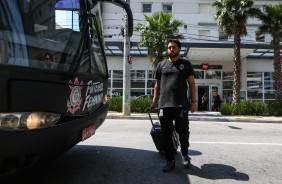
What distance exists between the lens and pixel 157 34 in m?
23.1

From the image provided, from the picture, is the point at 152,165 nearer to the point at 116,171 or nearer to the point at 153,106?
the point at 116,171

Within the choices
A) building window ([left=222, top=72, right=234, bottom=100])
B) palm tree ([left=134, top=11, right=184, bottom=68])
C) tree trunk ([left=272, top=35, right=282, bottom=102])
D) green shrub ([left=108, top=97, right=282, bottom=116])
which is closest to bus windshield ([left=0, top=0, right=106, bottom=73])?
green shrub ([left=108, top=97, right=282, bottom=116])

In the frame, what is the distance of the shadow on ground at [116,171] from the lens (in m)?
4.89

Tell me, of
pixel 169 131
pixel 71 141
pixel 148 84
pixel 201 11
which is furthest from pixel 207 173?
pixel 201 11

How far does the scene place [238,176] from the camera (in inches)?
205

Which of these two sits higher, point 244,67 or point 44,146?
point 244,67

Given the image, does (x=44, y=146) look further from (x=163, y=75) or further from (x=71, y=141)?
(x=163, y=75)

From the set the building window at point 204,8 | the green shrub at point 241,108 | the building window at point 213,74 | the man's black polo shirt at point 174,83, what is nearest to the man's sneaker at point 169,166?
the man's black polo shirt at point 174,83

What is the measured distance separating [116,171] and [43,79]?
2.24m

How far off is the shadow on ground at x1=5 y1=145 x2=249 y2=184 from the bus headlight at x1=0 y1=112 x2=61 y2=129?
3.24 feet

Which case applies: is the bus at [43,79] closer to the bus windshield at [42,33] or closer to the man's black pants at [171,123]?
the bus windshield at [42,33]

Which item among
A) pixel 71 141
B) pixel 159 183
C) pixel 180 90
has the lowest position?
pixel 159 183

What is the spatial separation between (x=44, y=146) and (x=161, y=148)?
2.98 m

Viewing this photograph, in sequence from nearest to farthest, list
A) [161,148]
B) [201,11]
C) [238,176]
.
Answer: [238,176] → [161,148] → [201,11]
